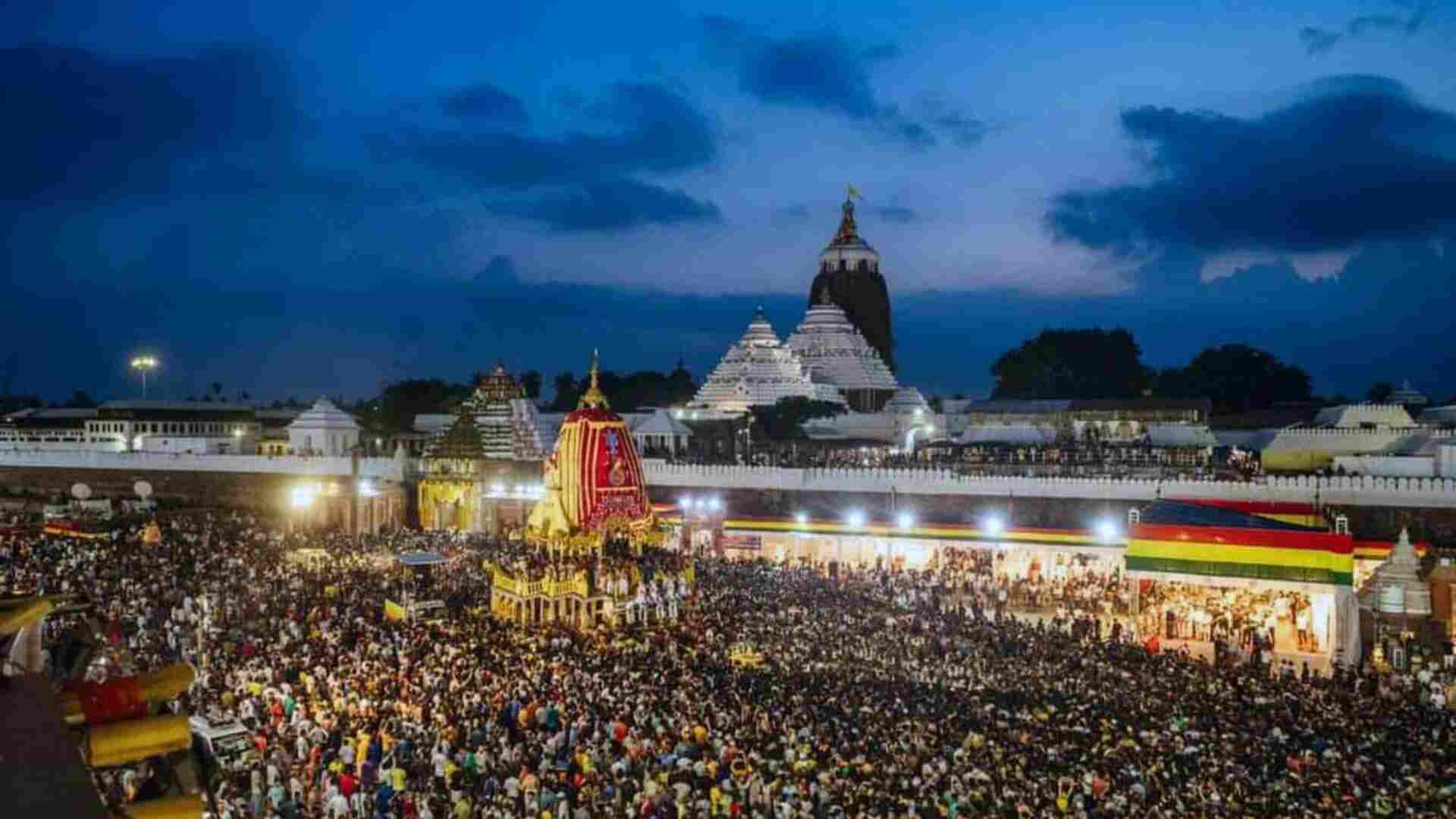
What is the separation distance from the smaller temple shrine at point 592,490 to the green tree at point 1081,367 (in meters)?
43.6

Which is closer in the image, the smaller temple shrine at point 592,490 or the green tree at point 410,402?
the smaller temple shrine at point 592,490

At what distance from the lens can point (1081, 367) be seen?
214 feet

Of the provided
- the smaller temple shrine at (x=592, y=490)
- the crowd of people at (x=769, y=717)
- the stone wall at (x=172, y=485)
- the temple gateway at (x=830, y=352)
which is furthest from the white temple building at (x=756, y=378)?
the crowd of people at (x=769, y=717)

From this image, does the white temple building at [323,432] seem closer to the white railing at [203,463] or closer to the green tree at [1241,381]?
the white railing at [203,463]

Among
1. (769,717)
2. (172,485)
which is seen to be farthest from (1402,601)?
(172,485)

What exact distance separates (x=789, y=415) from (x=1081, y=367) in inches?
967

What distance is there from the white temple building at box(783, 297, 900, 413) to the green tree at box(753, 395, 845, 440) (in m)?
5.95

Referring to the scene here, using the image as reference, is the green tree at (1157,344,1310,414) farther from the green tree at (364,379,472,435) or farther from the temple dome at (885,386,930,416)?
the green tree at (364,379,472,435)

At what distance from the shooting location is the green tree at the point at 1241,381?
190 feet

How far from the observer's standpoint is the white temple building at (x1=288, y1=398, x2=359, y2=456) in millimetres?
45906

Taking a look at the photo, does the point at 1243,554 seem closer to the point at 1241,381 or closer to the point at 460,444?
the point at 460,444

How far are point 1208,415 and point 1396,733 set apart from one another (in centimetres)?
3788

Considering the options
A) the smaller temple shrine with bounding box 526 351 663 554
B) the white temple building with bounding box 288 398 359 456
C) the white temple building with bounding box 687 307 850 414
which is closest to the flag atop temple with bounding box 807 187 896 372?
the white temple building with bounding box 687 307 850 414

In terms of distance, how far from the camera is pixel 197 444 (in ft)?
161
